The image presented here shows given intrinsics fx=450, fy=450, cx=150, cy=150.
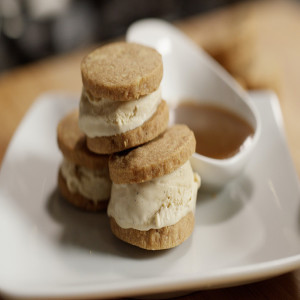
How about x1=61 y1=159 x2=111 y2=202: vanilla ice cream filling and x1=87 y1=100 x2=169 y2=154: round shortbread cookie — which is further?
x1=61 y1=159 x2=111 y2=202: vanilla ice cream filling

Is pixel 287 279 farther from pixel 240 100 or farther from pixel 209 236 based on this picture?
pixel 240 100

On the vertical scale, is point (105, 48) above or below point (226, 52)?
above

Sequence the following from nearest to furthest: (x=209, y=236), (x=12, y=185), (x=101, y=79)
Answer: (x=101, y=79), (x=209, y=236), (x=12, y=185)

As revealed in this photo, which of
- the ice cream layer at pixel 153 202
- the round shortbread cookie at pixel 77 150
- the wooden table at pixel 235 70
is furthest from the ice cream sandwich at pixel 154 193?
the wooden table at pixel 235 70

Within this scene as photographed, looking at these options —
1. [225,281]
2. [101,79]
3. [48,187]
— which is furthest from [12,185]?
[225,281]

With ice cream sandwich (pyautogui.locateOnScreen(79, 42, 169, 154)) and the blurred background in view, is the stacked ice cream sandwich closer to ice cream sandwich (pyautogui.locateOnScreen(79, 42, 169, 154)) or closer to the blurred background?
ice cream sandwich (pyautogui.locateOnScreen(79, 42, 169, 154))

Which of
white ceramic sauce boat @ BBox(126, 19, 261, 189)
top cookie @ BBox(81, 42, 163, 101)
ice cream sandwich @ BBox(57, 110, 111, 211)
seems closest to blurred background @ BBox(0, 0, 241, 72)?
white ceramic sauce boat @ BBox(126, 19, 261, 189)
